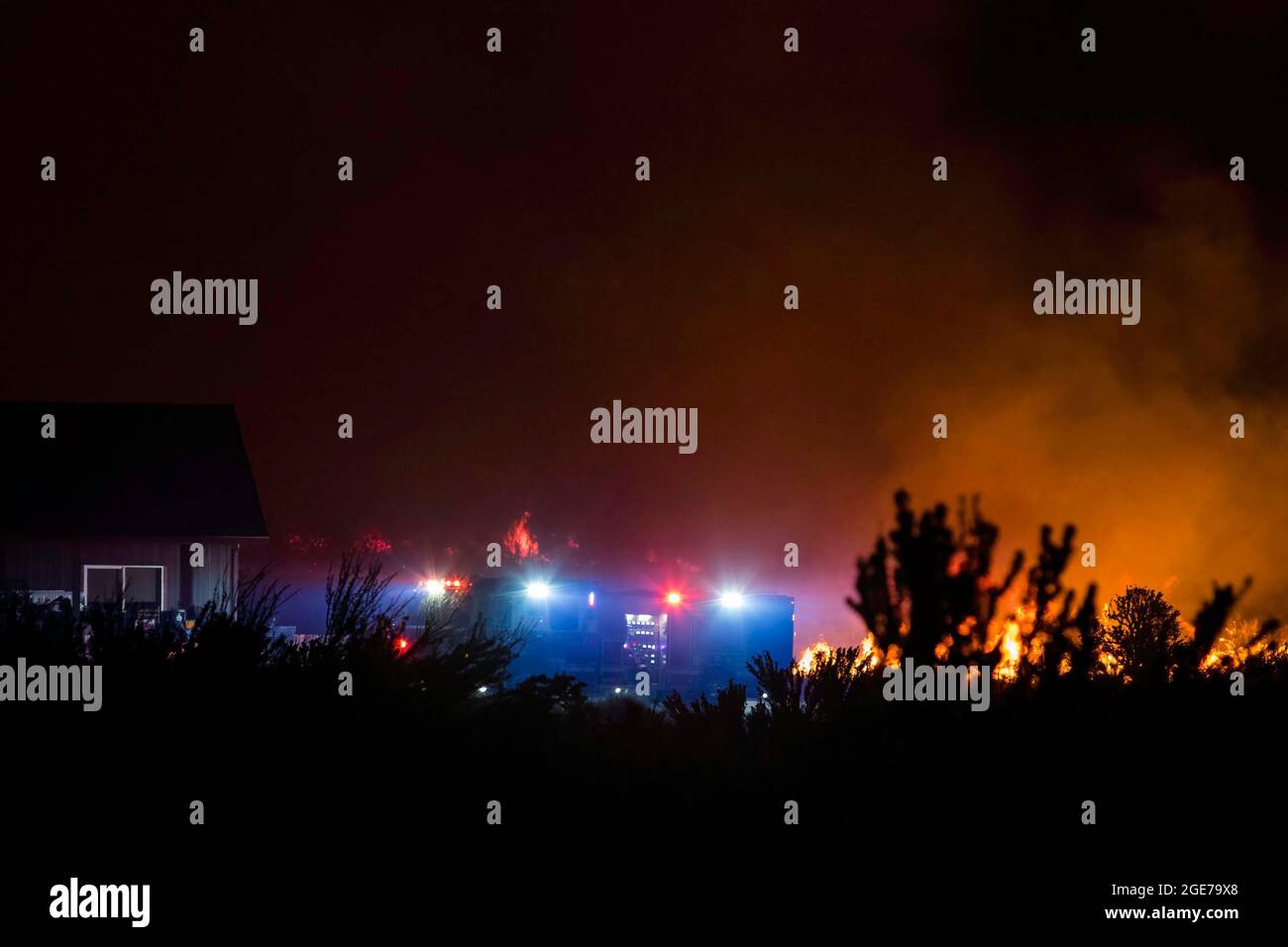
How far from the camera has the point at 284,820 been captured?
6035 millimetres

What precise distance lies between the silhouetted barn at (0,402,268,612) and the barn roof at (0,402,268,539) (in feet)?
0.07

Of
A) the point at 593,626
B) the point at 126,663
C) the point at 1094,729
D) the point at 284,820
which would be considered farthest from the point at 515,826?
the point at 593,626

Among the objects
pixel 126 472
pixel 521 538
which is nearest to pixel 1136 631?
pixel 126 472

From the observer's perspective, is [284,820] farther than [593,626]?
No

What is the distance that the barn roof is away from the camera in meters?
24.0

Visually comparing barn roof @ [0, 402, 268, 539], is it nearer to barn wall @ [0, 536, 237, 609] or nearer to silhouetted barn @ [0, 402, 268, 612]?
silhouetted barn @ [0, 402, 268, 612]

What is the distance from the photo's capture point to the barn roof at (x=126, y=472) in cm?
2398

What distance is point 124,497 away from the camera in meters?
24.6

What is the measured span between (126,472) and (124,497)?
82 centimetres

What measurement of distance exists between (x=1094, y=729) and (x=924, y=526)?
55.8 inches

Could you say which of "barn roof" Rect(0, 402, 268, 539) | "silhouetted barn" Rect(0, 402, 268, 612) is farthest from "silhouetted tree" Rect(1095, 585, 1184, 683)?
"barn roof" Rect(0, 402, 268, 539)

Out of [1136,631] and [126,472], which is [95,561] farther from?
[1136,631]

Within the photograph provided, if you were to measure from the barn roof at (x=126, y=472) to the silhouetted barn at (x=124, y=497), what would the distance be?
0.07ft
